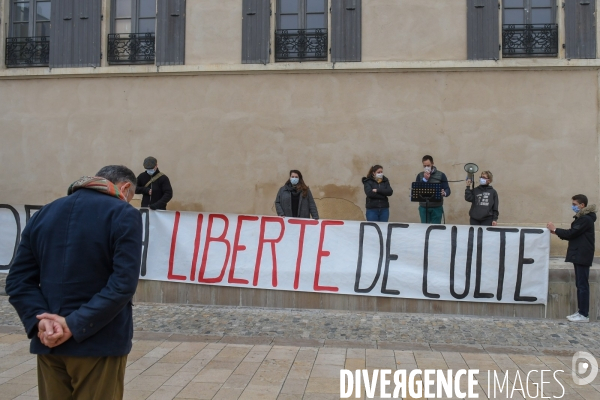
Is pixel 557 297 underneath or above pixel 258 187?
underneath

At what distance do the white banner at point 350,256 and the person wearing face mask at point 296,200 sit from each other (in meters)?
1.06

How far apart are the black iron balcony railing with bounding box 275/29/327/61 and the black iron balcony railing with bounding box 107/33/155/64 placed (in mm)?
2890

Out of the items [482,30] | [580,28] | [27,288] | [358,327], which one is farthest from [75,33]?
[27,288]

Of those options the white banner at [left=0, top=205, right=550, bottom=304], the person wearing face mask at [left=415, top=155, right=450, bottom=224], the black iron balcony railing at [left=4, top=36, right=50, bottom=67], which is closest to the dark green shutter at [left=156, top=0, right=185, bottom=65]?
the black iron balcony railing at [left=4, top=36, right=50, bottom=67]

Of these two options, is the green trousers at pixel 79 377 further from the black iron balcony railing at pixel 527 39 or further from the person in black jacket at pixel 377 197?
the black iron balcony railing at pixel 527 39

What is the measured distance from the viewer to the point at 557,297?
328 inches

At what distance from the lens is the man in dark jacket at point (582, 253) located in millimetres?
8016

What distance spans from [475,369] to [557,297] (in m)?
3.15

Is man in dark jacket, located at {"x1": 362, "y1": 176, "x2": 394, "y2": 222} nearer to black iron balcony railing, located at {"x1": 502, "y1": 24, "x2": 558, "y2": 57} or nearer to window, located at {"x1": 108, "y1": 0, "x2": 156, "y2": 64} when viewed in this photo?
black iron balcony railing, located at {"x1": 502, "y1": 24, "x2": 558, "y2": 57}

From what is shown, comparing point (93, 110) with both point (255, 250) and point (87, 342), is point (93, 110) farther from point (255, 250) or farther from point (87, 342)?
point (87, 342)

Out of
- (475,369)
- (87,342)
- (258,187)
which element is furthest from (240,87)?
(87,342)

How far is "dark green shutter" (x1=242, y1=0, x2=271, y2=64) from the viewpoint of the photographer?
12703 mm

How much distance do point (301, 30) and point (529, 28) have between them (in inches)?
188

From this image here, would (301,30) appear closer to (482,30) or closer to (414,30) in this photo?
(414,30)
